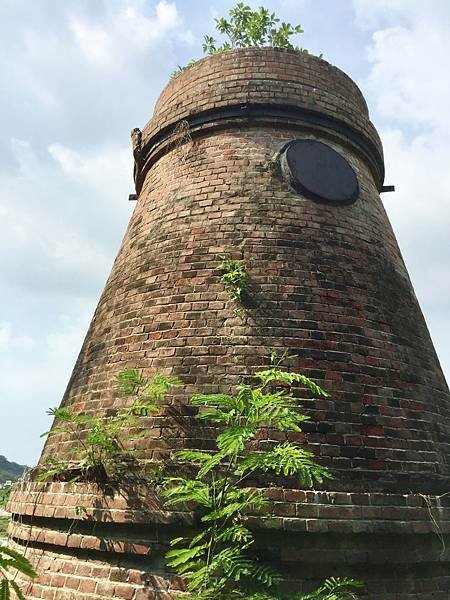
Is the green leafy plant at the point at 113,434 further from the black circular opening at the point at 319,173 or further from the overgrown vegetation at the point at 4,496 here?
the black circular opening at the point at 319,173

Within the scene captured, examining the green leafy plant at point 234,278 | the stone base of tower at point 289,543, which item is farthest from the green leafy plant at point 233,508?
the green leafy plant at point 234,278

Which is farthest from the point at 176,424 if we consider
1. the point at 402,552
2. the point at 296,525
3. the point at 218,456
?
the point at 402,552

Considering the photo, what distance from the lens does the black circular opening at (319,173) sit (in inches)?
178

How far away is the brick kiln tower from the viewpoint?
2.87m

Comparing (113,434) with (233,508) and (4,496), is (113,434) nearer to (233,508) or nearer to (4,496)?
(233,508)

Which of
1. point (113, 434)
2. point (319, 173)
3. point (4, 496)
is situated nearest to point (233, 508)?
point (113, 434)

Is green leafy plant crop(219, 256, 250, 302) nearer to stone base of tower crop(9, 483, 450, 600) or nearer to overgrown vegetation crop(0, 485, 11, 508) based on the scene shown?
stone base of tower crop(9, 483, 450, 600)

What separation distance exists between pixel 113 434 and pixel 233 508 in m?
1.08

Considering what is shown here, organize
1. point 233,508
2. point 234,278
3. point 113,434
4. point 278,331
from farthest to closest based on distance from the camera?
point 234,278, point 278,331, point 113,434, point 233,508

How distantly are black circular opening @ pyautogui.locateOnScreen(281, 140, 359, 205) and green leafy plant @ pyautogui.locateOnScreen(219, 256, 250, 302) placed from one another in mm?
→ 1110

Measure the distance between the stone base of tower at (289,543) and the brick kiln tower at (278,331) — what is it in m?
0.01

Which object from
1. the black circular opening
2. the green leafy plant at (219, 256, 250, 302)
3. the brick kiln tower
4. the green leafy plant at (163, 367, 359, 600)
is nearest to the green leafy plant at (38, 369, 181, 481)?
the brick kiln tower

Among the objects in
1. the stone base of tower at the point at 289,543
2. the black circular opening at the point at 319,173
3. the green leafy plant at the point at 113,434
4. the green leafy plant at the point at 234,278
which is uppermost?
the black circular opening at the point at 319,173

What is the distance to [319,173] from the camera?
15.3ft
